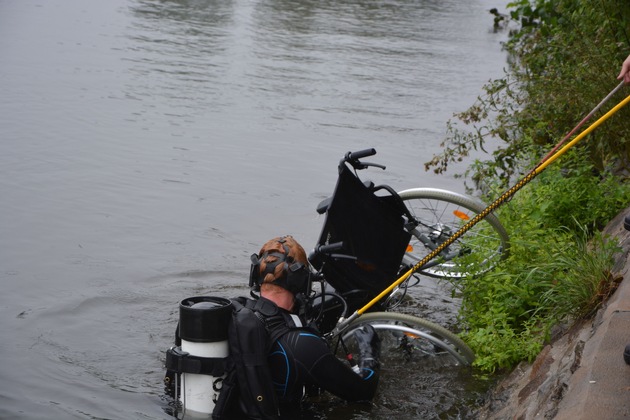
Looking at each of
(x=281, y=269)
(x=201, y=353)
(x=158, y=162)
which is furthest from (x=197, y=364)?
(x=158, y=162)

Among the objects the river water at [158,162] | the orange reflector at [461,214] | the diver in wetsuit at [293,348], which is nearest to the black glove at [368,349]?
the diver in wetsuit at [293,348]

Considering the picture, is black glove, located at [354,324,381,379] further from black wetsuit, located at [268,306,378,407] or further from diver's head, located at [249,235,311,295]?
diver's head, located at [249,235,311,295]

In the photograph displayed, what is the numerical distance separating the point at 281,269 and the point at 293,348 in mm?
424

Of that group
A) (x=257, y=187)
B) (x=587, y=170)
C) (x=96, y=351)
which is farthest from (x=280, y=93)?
(x=96, y=351)

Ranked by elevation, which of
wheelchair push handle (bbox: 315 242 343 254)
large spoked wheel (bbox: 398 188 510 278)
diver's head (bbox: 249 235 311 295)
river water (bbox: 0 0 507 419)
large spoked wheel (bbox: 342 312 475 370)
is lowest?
river water (bbox: 0 0 507 419)

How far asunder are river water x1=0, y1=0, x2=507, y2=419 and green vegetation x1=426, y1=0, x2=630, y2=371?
1.84 ft

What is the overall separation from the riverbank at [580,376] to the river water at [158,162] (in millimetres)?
515

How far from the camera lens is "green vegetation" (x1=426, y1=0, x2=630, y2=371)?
5.57m

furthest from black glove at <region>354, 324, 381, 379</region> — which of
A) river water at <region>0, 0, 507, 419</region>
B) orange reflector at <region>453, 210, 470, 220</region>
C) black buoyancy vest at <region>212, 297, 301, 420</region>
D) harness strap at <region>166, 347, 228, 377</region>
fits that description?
orange reflector at <region>453, 210, 470, 220</region>

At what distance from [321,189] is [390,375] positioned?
184 inches

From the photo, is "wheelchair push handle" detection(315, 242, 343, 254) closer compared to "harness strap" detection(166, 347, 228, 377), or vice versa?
"harness strap" detection(166, 347, 228, 377)

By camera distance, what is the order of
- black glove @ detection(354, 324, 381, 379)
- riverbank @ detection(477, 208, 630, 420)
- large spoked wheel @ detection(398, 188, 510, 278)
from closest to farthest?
riverbank @ detection(477, 208, 630, 420) → black glove @ detection(354, 324, 381, 379) → large spoked wheel @ detection(398, 188, 510, 278)

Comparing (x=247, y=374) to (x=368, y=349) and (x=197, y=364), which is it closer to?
(x=197, y=364)

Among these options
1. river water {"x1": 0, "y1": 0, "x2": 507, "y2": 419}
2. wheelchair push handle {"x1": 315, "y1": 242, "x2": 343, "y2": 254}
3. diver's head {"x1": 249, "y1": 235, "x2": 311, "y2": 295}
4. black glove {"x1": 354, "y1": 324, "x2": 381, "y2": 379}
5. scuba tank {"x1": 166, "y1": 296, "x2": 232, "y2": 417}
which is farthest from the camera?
river water {"x1": 0, "y1": 0, "x2": 507, "y2": 419}
